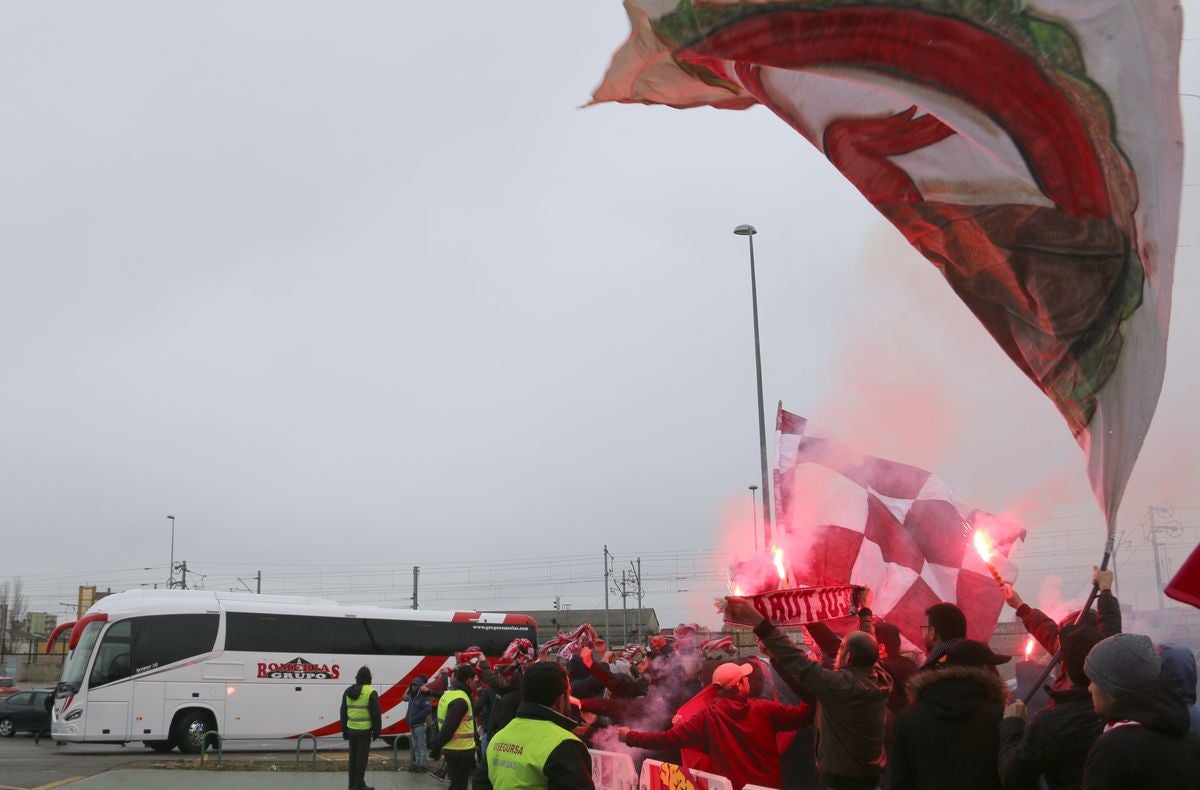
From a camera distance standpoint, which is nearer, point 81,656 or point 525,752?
point 525,752

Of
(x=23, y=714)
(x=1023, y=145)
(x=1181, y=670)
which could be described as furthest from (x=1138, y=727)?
(x=23, y=714)

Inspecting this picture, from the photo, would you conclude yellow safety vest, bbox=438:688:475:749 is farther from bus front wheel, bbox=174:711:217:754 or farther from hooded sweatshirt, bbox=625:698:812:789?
bus front wheel, bbox=174:711:217:754

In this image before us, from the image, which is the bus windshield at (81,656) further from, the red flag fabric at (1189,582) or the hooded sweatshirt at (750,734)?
the red flag fabric at (1189,582)

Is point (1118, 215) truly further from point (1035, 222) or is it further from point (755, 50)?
point (755, 50)

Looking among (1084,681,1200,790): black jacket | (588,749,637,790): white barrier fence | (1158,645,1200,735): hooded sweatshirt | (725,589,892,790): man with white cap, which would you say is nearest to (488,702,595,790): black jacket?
(725,589,892,790): man with white cap

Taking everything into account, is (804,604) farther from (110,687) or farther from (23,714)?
(23,714)

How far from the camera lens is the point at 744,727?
629 cm

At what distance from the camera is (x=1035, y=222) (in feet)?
16.2

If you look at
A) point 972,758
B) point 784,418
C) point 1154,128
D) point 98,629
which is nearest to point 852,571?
point 784,418

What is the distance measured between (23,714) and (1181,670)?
30714 mm

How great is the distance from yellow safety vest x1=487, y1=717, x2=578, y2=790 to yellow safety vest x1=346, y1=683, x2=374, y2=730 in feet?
32.3

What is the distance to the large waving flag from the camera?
4223 millimetres

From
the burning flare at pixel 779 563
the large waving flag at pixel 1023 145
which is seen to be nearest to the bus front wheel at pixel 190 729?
the burning flare at pixel 779 563

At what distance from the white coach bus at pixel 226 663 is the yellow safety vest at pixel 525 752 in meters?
20.9
